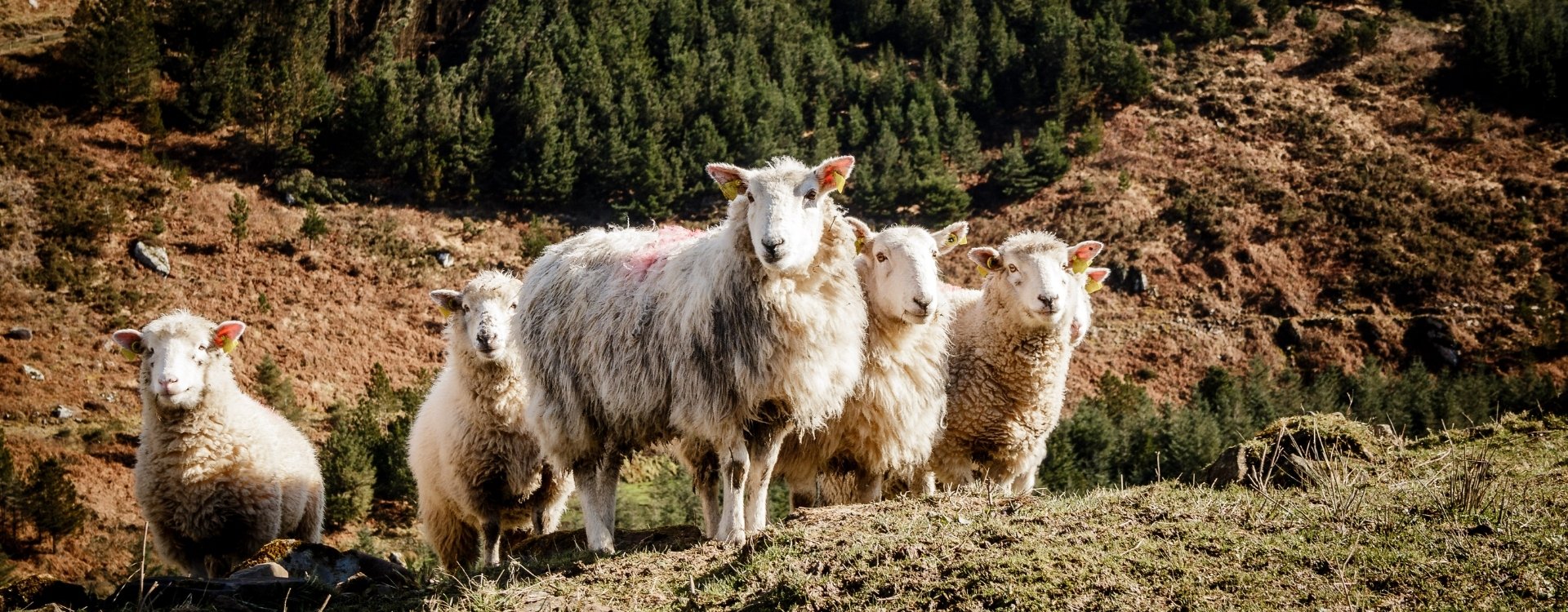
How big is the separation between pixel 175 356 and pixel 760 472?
5.23 m

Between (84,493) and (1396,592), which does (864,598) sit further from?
(84,493)

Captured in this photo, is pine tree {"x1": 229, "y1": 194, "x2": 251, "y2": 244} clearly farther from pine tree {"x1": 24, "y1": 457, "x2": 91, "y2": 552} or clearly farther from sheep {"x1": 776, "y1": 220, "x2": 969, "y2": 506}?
sheep {"x1": 776, "y1": 220, "x2": 969, "y2": 506}

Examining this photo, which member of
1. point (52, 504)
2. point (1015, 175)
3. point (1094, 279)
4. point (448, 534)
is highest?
point (1094, 279)

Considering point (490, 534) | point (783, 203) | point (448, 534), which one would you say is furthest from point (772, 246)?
point (448, 534)

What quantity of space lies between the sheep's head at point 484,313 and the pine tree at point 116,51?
116ft

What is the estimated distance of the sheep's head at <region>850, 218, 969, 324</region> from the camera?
716cm

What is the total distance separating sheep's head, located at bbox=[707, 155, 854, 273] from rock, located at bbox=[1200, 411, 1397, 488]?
3.45 meters

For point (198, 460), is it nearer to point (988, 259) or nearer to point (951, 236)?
point (951, 236)

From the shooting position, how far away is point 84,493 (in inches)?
819

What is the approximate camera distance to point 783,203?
19.9 ft

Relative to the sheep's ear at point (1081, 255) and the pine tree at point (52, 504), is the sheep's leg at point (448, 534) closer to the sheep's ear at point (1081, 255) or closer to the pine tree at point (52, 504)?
the sheep's ear at point (1081, 255)

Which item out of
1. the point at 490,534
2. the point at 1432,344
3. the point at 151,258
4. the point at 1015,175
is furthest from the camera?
the point at 1015,175

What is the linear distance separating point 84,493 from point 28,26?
30.4m

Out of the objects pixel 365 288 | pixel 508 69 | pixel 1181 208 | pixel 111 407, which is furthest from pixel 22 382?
pixel 1181 208
